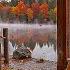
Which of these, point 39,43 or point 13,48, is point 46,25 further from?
point 13,48

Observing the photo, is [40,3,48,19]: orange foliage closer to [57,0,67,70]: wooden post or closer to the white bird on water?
[57,0,67,70]: wooden post

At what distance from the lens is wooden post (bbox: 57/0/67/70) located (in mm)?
3549

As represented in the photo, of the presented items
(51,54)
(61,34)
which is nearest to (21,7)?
(61,34)

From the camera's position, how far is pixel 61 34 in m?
3.57

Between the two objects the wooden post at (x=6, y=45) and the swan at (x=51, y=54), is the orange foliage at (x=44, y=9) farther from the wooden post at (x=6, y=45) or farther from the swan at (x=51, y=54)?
the wooden post at (x=6, y=45)

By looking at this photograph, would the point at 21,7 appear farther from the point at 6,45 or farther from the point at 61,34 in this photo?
the point at 61,34

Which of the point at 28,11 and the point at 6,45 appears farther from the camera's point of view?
the point at 6,45

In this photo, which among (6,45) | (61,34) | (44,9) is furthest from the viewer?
(6,45)

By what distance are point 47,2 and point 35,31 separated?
509 mm

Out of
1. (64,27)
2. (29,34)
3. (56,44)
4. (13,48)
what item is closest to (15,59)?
(13,48)

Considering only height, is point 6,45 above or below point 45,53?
above

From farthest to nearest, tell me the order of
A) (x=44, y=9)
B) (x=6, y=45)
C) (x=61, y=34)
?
(x=6, y=45), (x=44, y=9), (x=61, y=34)

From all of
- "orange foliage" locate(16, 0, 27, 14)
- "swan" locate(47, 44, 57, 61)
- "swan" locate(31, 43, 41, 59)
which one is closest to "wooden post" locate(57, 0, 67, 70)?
"swan" locate(47, 44, 57, 61)

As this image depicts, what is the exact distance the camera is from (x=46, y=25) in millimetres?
3750
